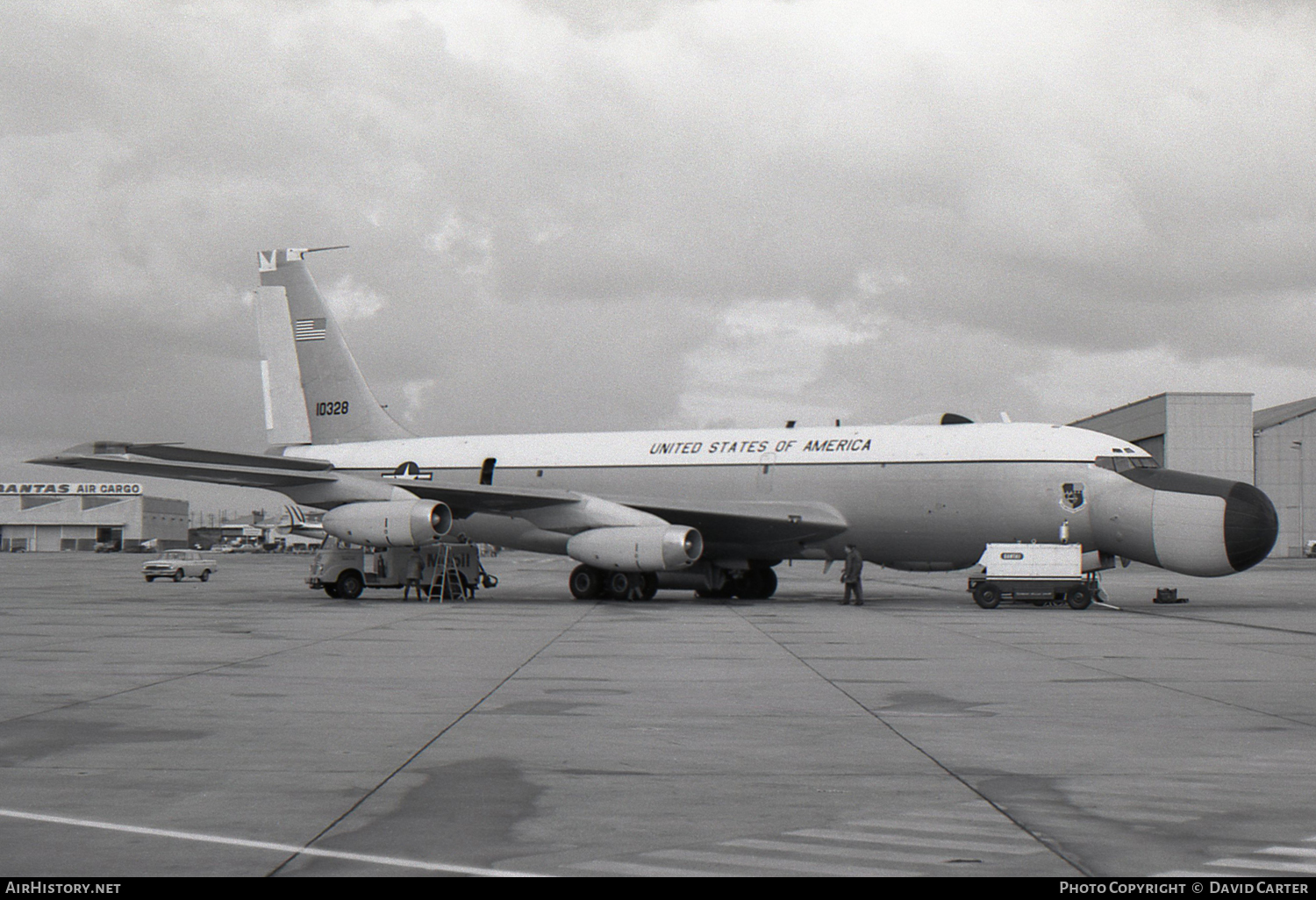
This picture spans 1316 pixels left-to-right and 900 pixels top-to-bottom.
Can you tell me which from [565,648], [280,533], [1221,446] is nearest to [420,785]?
[565,648]

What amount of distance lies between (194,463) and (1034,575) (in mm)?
18312

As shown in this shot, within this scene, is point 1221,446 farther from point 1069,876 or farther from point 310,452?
point 1069,876

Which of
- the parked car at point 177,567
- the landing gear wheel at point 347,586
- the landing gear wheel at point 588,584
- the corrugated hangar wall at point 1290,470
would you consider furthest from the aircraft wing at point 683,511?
the corrugated hangar wall at point 1290,470

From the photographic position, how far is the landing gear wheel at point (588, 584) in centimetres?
2786

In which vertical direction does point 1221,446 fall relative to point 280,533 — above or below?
above

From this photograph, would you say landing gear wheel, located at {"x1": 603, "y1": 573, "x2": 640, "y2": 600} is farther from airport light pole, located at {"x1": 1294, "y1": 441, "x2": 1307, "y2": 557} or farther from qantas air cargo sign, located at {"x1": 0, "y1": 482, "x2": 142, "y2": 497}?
qantas air cargo sign, located at {"x1": 0, "y1": 482, "x2": 142, "y2": 497}

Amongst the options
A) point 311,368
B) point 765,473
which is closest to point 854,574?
point 765,473

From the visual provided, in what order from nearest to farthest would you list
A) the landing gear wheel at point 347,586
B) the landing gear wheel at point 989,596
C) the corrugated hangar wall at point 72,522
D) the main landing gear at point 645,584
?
1. the landing gear wheel at point 989,596
2. the main landing gear at point 645,584
3. the landing gear wheel at point 347,586
4. the corrugated hangar wall at point 72,522

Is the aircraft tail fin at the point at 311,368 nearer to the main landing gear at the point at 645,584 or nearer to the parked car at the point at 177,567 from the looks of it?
the main landing gear at the point at 645,584

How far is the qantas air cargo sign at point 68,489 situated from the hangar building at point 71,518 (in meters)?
0.08

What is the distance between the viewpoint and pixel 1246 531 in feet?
74.4

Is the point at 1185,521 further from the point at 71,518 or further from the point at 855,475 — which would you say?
the point at 71,518

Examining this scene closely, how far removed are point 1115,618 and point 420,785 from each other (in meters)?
17.5
